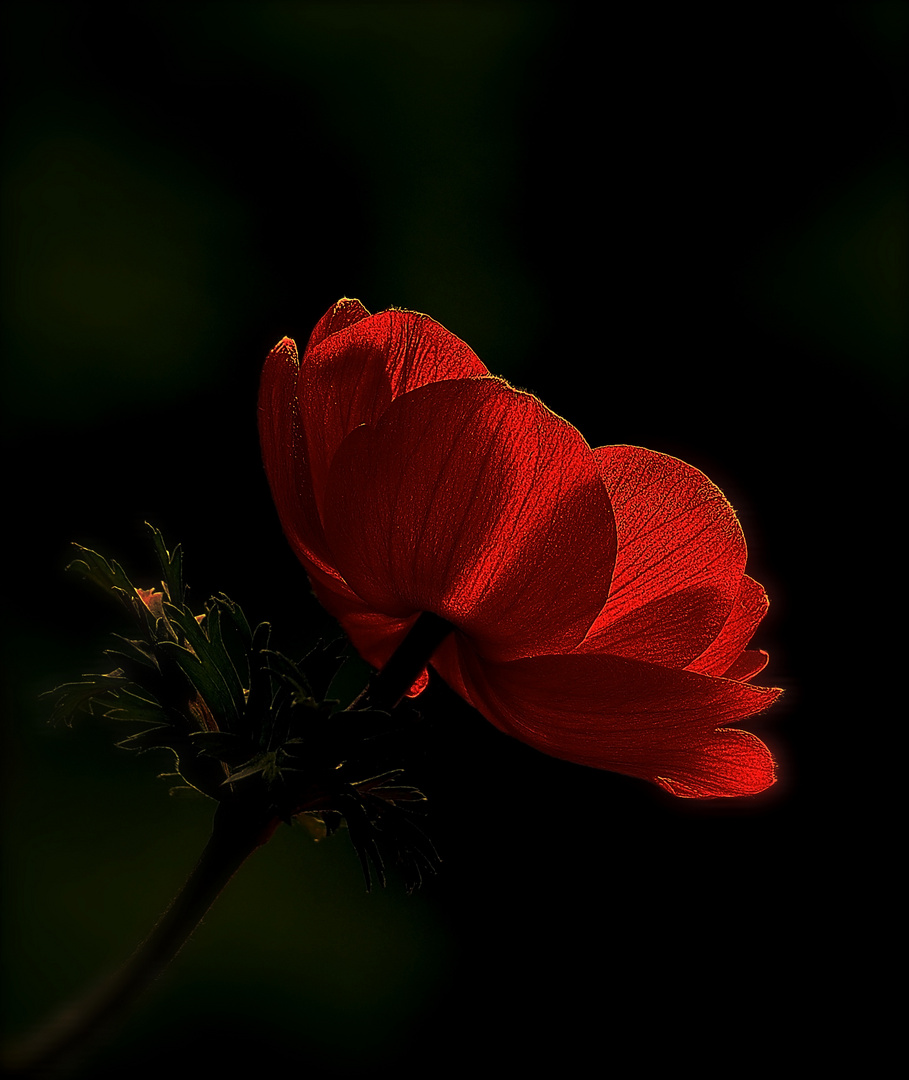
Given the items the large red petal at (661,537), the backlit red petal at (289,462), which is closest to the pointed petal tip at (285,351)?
the backlit red petal at (289,462)

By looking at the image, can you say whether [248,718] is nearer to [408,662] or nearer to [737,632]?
[408,662]

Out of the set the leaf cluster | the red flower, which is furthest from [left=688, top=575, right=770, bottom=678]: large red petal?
the leaf cluster

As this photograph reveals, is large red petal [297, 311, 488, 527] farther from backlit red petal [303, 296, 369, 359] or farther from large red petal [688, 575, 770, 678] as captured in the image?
large red petal [688, 575, 770, 678]

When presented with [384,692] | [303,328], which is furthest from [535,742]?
[303,328]

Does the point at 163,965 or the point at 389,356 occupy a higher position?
the point at 389,356

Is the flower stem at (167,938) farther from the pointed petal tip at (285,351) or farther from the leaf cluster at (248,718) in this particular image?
the pointed petal tip at (285,351)

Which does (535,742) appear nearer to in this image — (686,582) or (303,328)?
(686,582)
